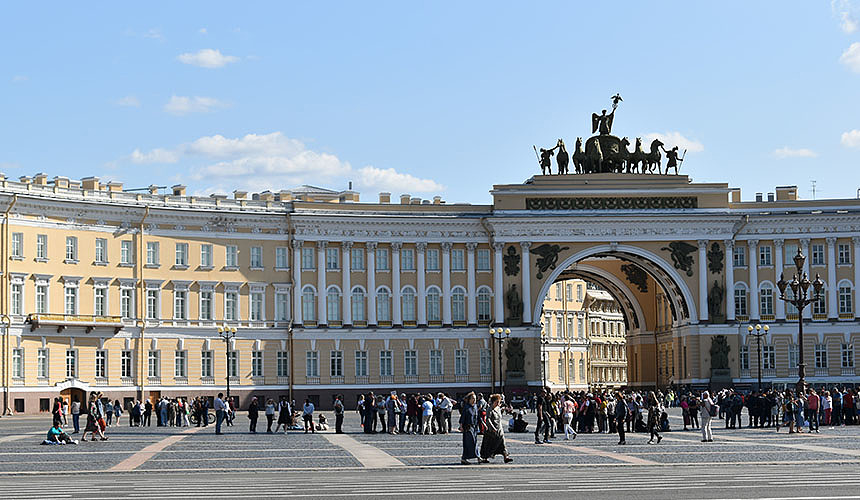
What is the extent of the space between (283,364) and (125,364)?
377 inches

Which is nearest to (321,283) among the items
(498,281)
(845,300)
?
(498,281)

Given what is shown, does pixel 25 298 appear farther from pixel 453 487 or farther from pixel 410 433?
pixel 453 487

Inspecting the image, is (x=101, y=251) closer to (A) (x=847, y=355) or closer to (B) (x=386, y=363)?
(B) (x=386, y=363)

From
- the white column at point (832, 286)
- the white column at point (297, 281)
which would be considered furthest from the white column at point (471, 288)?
the white column at point (832, 286)

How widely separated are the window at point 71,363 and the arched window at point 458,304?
2282cm

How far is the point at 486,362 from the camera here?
285 feet

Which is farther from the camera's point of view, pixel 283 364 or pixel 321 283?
pixel 321 283

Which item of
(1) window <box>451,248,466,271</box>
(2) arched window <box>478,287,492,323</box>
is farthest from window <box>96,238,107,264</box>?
(2) arched window <box>478,287,492,323</box>

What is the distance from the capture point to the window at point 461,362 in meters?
86.8

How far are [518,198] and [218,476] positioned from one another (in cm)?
5782

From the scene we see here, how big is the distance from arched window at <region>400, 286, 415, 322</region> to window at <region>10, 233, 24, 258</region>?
912 inches

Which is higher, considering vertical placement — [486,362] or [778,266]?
[778,266]

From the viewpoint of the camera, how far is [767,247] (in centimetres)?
8850

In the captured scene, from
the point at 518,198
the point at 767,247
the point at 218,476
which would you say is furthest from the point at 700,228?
the point at 218,476
